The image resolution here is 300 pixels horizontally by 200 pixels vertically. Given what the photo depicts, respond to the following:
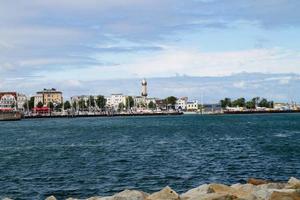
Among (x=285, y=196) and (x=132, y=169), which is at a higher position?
(x=285, y=196)

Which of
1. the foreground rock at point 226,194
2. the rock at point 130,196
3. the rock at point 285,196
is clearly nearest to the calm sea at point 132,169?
the foreground rock at point 226,194

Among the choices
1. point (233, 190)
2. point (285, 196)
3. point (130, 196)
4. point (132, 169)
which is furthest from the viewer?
point (132, 169)

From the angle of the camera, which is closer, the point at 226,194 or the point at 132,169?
the point at 226,194

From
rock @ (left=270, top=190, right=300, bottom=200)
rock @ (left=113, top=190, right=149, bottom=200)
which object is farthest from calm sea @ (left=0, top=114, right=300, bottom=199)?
rock @ (left=270, top=190, right=300, bottom=200)

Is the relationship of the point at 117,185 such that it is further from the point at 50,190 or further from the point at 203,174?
the point at 203,174

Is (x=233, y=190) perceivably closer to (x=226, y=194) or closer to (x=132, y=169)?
(x=226, y=194)

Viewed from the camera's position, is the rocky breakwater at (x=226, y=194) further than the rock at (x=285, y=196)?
Yes

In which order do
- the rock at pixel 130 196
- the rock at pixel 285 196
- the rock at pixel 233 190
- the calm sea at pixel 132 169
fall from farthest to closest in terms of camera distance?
1. the calm sea at pixel 132 169
2. the rock at pixel 233 190
3. the rock at pixel 130 196
4. the rock at pixel 285 196

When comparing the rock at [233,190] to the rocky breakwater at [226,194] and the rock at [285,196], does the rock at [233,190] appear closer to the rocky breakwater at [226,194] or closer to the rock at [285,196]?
the rocky breakwater at [226,194]

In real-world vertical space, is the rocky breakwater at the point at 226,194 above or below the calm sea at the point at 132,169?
above

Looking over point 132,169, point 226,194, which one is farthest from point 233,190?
point 132,169

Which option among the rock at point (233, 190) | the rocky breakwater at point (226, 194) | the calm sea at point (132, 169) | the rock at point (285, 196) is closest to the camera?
the rock at point (285, 196)

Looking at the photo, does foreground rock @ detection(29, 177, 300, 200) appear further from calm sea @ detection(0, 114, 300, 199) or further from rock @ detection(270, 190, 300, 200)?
calm sea @ detection(0, 114, 300, 199)

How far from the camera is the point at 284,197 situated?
54.2 feet
